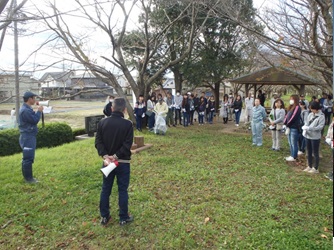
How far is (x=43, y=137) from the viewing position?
10695mm

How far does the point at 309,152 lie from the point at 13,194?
6.29 metres

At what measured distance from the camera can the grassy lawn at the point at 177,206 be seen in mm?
3627

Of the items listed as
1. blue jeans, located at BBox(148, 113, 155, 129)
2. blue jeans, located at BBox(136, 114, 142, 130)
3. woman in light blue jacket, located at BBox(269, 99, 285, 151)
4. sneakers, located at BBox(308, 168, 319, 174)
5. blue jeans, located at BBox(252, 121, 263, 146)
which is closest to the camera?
sneakers, located at BBox(308, 168, 319, 174)

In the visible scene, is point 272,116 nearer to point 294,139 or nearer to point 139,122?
point 294,139

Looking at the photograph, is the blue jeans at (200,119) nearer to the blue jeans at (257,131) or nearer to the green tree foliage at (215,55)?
the green tree foliage at (215,55)

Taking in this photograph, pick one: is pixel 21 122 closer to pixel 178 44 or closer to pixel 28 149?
pixel 28 149

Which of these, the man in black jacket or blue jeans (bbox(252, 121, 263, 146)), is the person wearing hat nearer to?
the man in black jacket

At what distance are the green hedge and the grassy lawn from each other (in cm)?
232

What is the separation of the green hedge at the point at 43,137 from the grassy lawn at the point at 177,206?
232 cm

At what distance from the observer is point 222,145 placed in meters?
9.65

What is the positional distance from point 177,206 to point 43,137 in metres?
7.83

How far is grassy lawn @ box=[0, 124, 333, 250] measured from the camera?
3.63 metres

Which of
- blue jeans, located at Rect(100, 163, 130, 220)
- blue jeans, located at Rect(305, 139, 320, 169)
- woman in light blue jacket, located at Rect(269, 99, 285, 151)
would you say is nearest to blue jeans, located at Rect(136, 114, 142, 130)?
woman in light blue jacket, located at Rect(269, 99, 285, 151)

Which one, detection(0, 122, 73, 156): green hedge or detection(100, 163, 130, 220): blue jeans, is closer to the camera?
detection(100, 163, 130, 220): blue jeans
